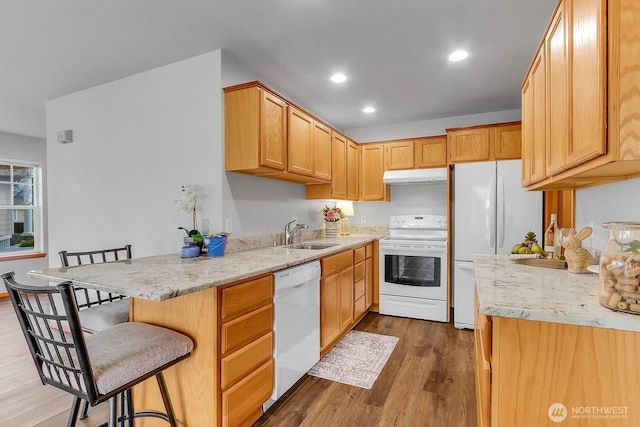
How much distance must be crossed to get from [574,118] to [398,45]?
1.65 m

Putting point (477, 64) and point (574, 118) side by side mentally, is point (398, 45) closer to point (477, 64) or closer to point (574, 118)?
point (477, 64)

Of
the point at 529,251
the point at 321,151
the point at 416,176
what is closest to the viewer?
the point at 529,251

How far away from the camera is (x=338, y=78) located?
9.94ft

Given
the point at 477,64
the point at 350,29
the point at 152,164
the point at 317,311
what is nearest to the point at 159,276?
the point at 317,311

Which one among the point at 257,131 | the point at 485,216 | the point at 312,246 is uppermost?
the point at 257,131

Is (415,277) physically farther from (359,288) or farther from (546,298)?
(546,298)

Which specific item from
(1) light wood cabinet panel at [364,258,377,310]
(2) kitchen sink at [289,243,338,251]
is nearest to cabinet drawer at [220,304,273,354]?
(2) kitchen sink at [289,243,338,251]

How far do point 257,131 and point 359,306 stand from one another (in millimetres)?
2197

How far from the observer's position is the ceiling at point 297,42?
2.01m

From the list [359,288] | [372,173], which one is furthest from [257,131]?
[372,173]

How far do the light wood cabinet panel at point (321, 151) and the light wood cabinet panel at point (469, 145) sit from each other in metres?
1.47

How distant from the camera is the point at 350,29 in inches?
87.4

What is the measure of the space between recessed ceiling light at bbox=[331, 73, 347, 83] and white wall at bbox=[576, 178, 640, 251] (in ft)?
6.93

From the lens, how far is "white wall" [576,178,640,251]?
1.34m
